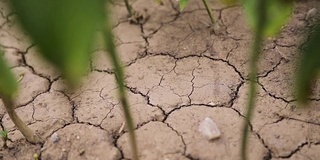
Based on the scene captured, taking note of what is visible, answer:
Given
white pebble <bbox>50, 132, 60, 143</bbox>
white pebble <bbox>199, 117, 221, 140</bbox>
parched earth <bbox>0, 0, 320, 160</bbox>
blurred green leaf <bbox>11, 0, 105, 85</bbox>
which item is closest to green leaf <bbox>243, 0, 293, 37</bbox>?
blurred green leaf <bbox>11, 0, 105, 85</bbox>

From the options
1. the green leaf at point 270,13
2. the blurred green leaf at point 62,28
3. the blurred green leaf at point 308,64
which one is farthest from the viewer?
the green leaf at point 270,13

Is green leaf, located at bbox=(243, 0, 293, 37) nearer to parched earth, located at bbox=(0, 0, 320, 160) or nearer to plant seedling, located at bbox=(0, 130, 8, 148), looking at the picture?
parched earth, located at bbox=(0, 0, 320, 160)

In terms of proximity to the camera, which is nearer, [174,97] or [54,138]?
[54,138]

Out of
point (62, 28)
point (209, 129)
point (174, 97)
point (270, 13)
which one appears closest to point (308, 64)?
point (270, 13)

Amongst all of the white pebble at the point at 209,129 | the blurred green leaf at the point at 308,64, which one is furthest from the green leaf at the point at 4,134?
the blurred green leaf at the point at 308,64

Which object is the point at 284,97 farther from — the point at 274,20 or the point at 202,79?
the point at 274,20

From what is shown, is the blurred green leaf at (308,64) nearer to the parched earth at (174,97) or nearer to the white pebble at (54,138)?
the parched earth at (174,97)

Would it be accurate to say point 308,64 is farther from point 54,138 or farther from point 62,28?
point 54,138
